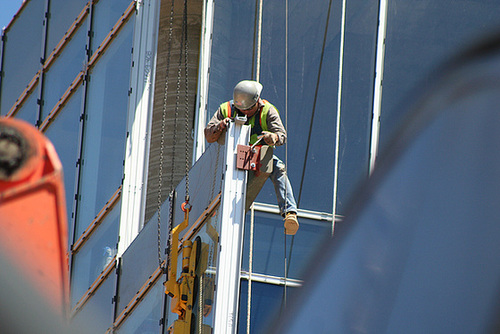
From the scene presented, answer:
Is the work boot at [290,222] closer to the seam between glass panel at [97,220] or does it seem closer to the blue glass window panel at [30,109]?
the seam between glass panel at [97,220]

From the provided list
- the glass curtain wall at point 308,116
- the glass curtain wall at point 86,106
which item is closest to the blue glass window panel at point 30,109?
the glass curtain wall at point 86,106

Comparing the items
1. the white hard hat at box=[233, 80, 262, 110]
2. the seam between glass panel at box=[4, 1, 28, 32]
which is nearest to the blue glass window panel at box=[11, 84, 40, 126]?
the seam between glass panel at box=[4, 1, 28, 32]

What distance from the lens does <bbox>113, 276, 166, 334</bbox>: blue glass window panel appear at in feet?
37.4

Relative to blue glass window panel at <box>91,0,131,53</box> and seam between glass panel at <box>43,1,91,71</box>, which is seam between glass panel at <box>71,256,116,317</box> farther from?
seam between glass panel at <box>43,1,91,71</box>

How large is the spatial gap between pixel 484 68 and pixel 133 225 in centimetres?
1420

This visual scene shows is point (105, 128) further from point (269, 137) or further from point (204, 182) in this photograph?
point (269, 137)

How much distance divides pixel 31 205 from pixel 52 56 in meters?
17.7

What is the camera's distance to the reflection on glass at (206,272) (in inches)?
320

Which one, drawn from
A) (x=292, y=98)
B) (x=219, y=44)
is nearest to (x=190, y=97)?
(x=219, y=44)

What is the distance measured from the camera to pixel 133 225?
14.9m

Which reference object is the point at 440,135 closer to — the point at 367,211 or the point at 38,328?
the point at 367,211

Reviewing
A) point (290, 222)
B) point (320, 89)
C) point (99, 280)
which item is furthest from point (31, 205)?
point (99, 280)

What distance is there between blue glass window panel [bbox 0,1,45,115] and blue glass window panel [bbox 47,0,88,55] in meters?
0.38

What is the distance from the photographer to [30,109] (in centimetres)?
1856
